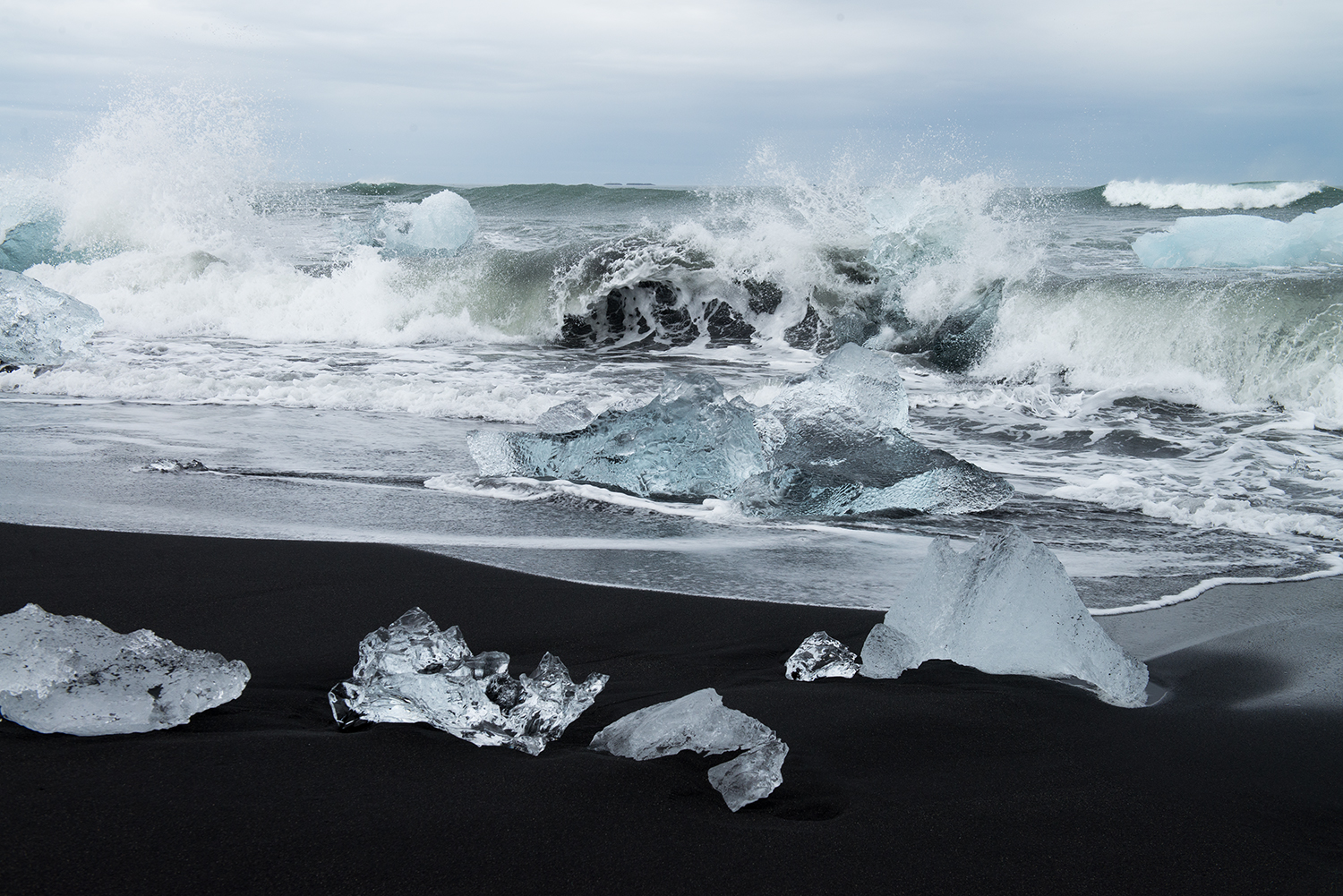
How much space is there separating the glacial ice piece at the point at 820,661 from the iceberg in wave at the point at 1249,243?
481 inches

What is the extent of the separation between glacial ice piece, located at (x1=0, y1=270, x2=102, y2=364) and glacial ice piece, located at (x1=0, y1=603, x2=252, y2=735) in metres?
6.53

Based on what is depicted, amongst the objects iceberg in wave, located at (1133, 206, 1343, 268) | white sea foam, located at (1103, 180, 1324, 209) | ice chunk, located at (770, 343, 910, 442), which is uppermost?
white sea foam, located at (1103, 180, 1324, 209)

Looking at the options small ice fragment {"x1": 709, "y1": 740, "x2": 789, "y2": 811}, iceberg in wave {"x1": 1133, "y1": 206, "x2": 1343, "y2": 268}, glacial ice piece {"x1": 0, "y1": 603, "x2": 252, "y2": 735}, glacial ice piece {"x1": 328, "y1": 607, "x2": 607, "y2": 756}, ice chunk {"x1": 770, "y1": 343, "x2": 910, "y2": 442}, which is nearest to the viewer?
small ice fragment {"x1": 709, "y1": 740, "x2": 789, "y2": 811}

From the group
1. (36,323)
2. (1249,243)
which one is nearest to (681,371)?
(36,323)

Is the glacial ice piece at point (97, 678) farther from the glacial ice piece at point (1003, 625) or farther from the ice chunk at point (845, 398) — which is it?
the ice chunk at point (845, 398)

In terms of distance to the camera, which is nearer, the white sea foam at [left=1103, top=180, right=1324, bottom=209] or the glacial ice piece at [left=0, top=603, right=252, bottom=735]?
the glacial ice piece at [left=0, top=603, right=252, bottom=735]

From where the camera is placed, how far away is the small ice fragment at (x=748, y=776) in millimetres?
1564

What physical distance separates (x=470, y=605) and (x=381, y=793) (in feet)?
3.64

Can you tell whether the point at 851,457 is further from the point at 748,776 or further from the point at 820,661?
the point at 748,776

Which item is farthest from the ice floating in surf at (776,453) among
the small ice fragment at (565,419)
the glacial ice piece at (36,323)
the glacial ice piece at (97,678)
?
the glacial ice piece at (36,323)

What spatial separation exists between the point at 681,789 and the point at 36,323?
777 centimetres

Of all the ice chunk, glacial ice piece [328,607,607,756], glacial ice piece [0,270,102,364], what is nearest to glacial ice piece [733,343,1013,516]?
the ice chunk

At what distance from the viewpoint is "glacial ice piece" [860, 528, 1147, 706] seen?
2.19 m

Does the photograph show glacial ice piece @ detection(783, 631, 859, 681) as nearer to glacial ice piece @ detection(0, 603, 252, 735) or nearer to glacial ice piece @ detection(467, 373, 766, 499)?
glacial ice piece @ detection(0, 603, 252, 735)
